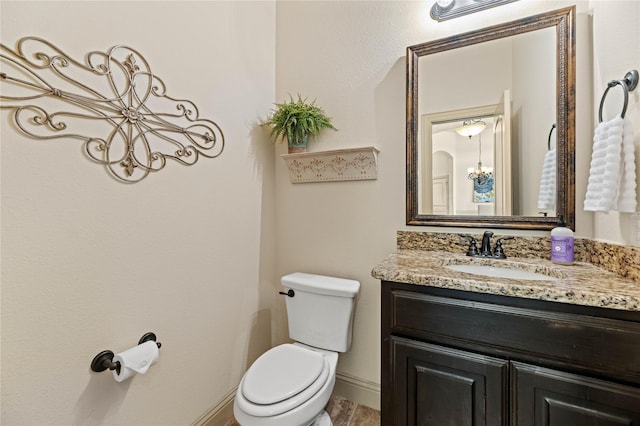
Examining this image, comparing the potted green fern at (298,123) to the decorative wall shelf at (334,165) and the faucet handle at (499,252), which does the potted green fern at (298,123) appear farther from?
the faucet handle at (499,252)

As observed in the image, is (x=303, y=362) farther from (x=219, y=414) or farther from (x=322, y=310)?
(x=219, y=414)

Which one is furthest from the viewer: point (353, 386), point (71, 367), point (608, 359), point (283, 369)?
point (353, 386)

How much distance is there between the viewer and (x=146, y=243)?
45.7 inches

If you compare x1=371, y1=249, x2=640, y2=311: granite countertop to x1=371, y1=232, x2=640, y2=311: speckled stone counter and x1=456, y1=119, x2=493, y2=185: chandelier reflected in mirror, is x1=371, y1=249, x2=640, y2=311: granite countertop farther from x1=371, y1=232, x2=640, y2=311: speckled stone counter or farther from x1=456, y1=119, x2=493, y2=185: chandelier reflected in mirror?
x1=456, y1=119, x2=493, y2=185: chandelier reflected in mirror

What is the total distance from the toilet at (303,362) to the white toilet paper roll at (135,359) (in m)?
0.39

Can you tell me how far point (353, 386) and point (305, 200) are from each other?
121 centimetres

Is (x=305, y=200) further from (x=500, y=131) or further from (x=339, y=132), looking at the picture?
(x=500, y=131)

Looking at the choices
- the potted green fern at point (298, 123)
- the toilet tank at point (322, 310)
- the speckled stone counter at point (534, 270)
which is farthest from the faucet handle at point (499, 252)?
the potted green fern at point (298, 123)

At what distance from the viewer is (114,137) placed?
3.44 feet

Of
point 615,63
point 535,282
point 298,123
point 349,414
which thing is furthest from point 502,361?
point 298,123

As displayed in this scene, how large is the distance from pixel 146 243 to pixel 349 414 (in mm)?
1455

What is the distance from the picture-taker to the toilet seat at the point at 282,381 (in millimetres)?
1080

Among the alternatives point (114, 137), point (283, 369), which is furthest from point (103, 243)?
point (283, 369)

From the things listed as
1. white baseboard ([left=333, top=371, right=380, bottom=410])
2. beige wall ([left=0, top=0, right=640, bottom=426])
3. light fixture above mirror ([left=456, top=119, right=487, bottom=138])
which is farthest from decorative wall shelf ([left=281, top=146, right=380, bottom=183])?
white baseboard ([left=333, top=371, right=380, bottom=410])
